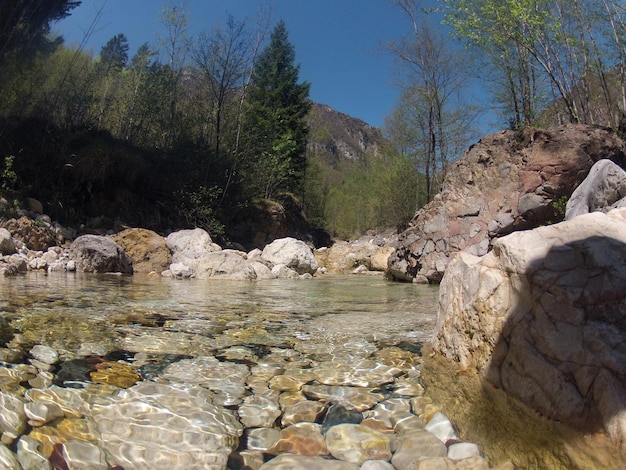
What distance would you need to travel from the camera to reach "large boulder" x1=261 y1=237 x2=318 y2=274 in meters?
10.3

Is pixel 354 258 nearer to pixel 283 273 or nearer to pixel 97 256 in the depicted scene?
pixel 283 273

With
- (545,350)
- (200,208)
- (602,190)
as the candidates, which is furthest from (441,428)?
(200,208)

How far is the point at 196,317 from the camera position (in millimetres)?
3482

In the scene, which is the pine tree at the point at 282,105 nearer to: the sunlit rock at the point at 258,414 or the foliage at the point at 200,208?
the foliage at the point at 200,208

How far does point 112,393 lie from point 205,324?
160cm

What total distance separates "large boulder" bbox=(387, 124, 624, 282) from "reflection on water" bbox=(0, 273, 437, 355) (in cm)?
310

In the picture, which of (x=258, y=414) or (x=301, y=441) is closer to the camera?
(x=301, y=441)

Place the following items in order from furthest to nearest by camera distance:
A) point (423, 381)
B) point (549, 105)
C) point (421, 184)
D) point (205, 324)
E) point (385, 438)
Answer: point (421, 184) < point (549, 105) < point (205, 324) < point (423, 381) < point (385, 438)

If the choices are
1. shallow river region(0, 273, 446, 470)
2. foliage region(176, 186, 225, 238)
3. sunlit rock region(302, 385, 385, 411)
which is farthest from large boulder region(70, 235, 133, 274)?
sunlit rock region(302, 385, 385, 411)

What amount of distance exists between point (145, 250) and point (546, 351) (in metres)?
9.18

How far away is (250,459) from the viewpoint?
1.28 m

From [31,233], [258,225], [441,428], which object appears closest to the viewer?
[441,428]

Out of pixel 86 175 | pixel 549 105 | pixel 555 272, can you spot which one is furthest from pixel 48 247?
pixel 549 105

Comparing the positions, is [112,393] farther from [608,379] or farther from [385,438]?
[608,379]
